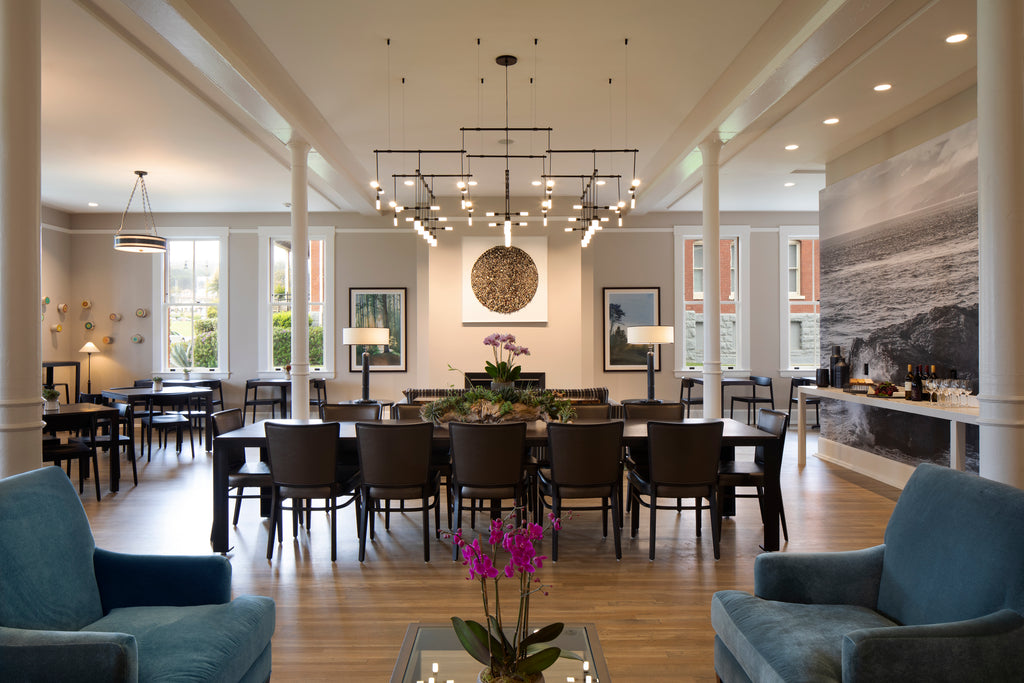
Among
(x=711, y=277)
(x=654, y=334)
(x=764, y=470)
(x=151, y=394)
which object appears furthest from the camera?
(x=654, y=334)

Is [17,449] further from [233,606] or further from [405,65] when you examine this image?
[405,65]

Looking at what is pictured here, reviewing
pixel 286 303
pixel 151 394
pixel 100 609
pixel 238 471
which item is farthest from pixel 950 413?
pixel 286 303

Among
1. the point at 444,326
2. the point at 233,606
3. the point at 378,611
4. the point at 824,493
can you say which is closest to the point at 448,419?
the point at 378,611

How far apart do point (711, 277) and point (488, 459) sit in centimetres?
334

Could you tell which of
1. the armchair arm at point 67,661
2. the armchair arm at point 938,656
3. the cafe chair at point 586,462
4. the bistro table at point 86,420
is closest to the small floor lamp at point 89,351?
the bistro table at point 86,420

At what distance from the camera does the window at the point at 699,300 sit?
10430 mm

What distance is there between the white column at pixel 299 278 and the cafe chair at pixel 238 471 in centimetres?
112

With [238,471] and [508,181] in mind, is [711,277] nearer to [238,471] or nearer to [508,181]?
[508,181]

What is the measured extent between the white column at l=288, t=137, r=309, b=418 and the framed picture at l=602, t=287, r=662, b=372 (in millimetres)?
5256

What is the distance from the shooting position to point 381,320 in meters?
10.2

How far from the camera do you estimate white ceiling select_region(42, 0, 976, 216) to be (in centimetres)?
421

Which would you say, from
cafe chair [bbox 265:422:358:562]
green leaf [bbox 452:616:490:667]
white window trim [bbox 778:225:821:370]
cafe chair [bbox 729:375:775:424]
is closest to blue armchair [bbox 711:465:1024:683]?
green leaf [bbox 452:616:490:667]

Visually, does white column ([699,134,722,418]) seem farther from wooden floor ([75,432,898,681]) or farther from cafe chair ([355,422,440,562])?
cafe chair ([355,422,440,562])

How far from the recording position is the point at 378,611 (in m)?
3.34
